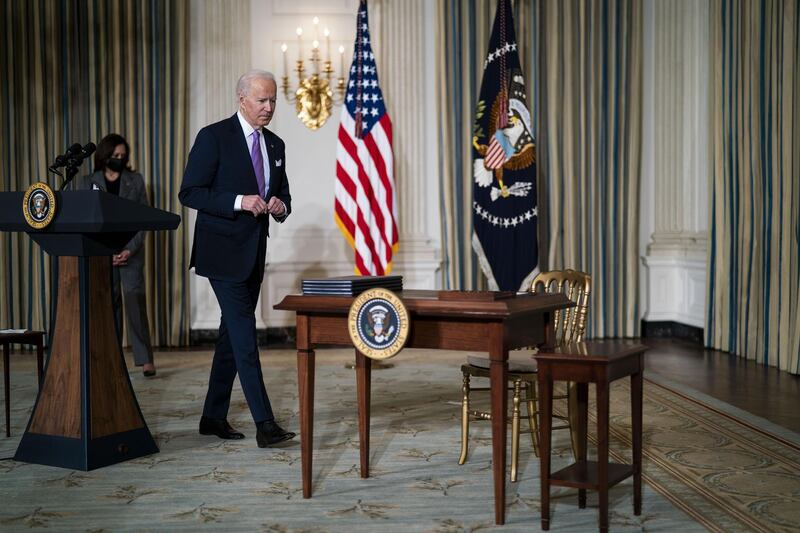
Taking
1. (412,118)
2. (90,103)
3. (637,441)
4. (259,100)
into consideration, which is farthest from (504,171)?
(637,441)

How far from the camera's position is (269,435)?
4316 millimetres

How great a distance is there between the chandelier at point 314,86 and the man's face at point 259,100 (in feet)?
13.3

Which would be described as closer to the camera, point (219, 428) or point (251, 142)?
point (251, 142)

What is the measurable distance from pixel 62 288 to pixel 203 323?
427 cm

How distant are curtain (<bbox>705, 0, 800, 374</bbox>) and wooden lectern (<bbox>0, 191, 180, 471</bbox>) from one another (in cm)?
482

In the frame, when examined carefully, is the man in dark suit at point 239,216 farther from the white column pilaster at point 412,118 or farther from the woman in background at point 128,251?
the white column pilaster at point 412,118

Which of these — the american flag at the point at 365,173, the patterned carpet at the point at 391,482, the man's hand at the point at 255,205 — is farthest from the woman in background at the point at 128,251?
the man's hand at the point at 255,205

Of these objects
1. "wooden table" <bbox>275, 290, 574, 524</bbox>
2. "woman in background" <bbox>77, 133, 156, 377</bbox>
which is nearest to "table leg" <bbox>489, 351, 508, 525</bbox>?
"wooden table" <bbox>275, 290, 574, 524</bbox>

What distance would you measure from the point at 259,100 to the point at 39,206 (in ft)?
Result: 3.57

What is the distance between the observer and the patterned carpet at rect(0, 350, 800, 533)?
10.6ft

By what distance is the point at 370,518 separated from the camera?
3.27 m

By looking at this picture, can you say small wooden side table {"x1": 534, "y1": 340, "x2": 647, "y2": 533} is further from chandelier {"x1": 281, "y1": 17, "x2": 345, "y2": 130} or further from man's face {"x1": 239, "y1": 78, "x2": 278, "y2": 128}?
chandelier {"x1": 281, "y1": 17, "x2": 345, "y2": 130}

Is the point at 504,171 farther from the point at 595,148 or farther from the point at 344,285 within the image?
the point at 344,285

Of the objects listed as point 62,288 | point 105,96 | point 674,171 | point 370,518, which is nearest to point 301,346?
point 370,518
